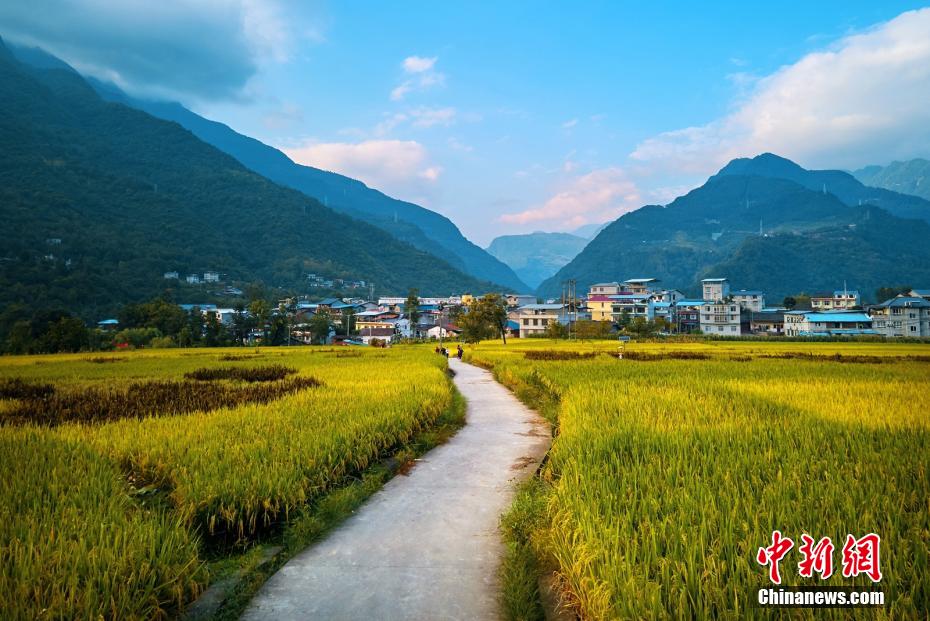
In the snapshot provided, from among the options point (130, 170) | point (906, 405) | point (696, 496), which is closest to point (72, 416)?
point (696, 496)

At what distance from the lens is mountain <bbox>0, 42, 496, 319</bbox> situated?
7888cm

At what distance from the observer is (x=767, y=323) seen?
91.8 metres

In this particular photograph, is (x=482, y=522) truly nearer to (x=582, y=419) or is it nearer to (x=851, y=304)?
(x=582, y=419)

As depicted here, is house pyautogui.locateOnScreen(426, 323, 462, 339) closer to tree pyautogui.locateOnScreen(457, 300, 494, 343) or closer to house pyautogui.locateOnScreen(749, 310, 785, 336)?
tree pyautogui.locateOnScreen(457, 300, 494, 343)

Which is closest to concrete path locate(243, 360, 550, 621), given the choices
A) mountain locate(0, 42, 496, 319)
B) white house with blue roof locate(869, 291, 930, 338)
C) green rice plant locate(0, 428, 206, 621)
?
green rice plant locate(0, 428, 206, 621)

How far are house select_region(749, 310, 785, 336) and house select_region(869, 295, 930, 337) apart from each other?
19.6 metres

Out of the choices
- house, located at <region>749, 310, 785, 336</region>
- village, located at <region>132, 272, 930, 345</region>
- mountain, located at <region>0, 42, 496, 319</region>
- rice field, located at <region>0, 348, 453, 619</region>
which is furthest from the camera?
house, located at <region>749, 310, 785, 336</region>

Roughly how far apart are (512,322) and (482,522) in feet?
328

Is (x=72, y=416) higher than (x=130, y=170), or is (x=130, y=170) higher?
(x=130, y=170)

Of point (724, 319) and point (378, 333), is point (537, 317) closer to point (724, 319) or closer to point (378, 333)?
point (378, 333)

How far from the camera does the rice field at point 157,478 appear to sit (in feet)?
10.3

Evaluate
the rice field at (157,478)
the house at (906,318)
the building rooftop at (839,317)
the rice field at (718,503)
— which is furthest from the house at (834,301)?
the rice field at (157,478)

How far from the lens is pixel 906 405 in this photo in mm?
8820

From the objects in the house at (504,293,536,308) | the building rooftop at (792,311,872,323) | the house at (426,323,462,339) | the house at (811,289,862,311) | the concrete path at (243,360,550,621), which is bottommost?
the house at (426,323,462,339)
